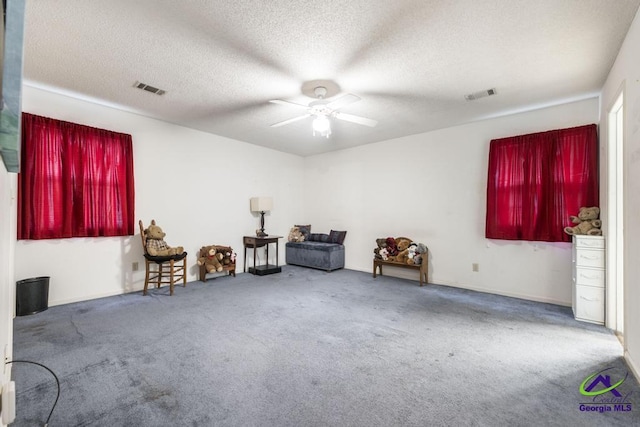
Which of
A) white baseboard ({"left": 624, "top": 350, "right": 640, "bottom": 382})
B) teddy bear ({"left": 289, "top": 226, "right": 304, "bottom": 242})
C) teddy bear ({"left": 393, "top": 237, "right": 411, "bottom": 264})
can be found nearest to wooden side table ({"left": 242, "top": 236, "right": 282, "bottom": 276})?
teddy bear ({"left": 289, "top": 226, "right": 304, "bottom": 242})

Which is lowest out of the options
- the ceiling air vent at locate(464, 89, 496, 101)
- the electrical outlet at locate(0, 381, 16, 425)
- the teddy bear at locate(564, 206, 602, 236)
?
the electrical outlet at locate(0, 381, 16, 425)

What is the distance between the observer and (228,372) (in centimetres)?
204

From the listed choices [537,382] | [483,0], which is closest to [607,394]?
[537,382]

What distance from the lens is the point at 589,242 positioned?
9.84 feet

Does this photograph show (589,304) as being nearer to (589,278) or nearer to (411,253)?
(589,278)

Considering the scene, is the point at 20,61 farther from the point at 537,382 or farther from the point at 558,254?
the point at 558,254

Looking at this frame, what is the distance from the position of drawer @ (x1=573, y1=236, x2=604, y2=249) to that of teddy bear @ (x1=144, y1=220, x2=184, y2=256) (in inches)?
195

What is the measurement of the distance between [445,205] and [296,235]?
3125mm

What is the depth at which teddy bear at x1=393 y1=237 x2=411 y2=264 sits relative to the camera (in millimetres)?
4712

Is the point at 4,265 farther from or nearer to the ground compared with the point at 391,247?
farther from the ground

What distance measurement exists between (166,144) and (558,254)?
5.78m

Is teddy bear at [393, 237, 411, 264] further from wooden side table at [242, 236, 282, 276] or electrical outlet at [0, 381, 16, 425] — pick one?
electrical outlet at [0, 381, 16, 425]

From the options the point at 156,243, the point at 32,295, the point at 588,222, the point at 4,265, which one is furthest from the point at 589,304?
the point at 32,295

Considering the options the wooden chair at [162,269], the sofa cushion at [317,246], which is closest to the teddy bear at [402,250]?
the sofa cushion at [317,246]
